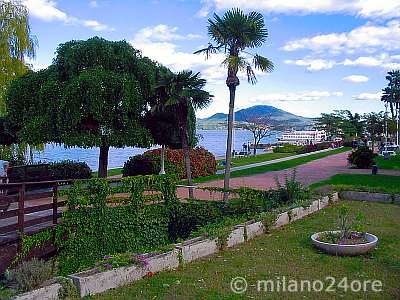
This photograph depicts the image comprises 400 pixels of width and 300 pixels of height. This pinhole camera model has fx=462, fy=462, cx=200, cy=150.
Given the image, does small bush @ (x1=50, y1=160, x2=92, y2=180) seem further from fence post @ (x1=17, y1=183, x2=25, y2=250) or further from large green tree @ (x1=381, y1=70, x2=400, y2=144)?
large green tree @ (x1=381, y1=70, x2=400, y2=144)

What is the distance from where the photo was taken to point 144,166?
2125 centimetres

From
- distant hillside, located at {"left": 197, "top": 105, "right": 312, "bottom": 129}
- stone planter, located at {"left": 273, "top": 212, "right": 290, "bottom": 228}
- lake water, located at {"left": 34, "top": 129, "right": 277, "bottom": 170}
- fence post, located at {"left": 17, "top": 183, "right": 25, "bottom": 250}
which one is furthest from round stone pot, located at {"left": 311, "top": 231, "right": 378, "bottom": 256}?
distant hillside, located at {"left": 197, "top": 105, "right": 312, "bottom": 129}

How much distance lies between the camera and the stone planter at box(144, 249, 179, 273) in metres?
6.64

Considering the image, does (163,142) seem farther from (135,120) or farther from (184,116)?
(184,116)

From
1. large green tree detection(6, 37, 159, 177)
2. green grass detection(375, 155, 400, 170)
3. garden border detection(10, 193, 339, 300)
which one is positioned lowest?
green grass detection(375, 155, 400, 170)

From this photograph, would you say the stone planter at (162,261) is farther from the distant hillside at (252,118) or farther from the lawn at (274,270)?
the distant hillside at (252,118)

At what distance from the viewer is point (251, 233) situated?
917 cm

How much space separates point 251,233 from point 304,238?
103 centimetres

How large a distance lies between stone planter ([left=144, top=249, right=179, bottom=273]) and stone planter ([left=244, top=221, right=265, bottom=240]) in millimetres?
2316

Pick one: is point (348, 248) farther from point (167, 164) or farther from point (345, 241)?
point (167, 164)

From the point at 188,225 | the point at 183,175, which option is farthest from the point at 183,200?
the point at 183,175

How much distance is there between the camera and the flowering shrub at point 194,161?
22.0 metres

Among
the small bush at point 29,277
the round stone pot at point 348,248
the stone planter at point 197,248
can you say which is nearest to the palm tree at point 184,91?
the stone planter at point 197,248

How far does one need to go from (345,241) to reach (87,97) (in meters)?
10.1
